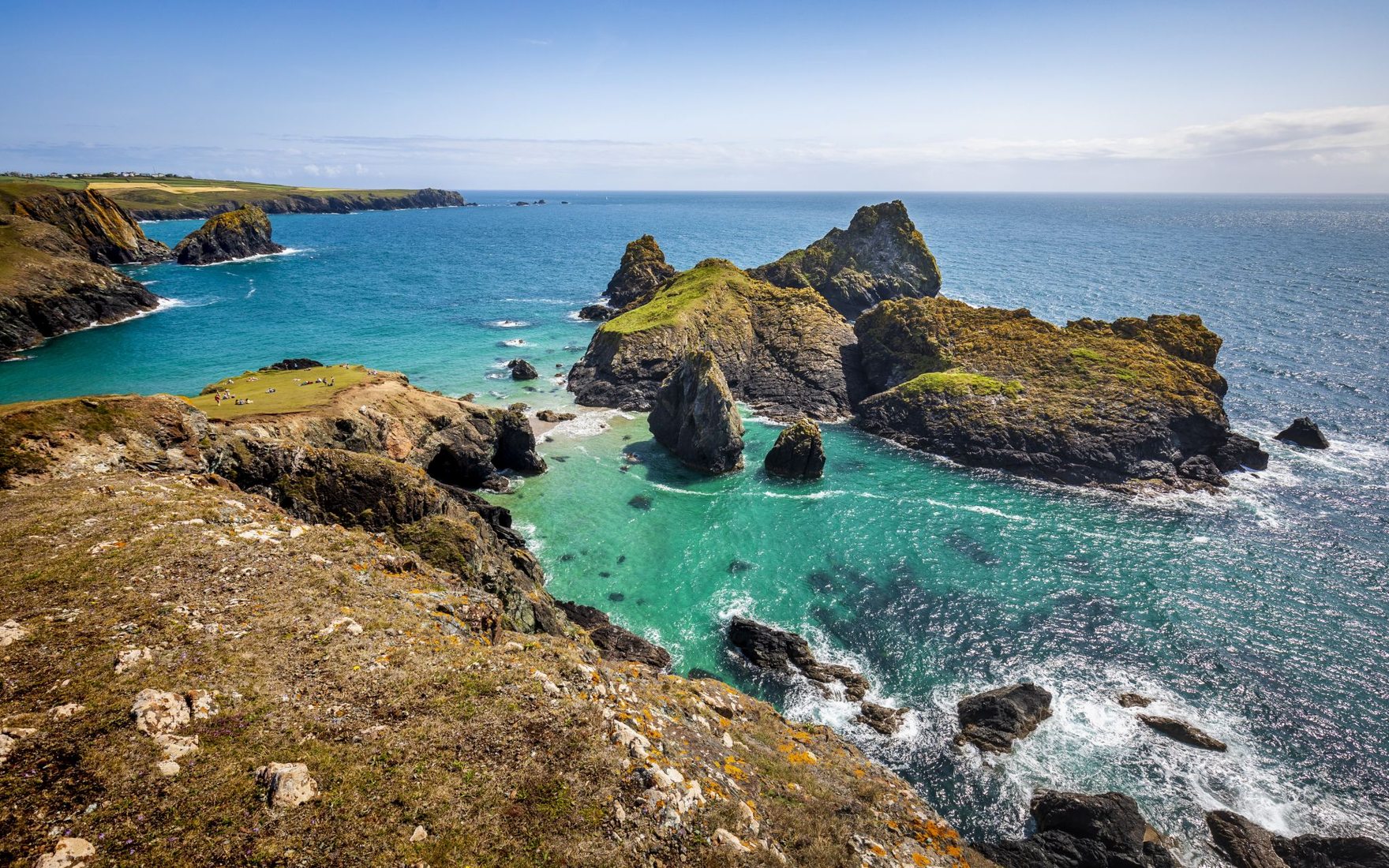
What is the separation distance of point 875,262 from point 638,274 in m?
48.2

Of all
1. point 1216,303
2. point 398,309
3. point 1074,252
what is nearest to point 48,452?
point 398,309

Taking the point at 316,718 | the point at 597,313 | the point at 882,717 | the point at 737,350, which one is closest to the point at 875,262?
the point at 737,350

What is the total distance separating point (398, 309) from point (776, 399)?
274 feet

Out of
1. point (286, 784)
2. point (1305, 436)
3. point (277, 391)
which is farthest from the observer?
point (1305, 436)

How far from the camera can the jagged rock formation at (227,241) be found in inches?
6073

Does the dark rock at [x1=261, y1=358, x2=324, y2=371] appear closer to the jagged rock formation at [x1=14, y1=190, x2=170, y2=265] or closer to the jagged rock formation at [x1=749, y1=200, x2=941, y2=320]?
the jagged rock formation at [x1=749, y1=200, x2=941, y2=320]

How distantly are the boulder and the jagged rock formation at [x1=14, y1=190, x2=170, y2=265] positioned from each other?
16611 centimetres

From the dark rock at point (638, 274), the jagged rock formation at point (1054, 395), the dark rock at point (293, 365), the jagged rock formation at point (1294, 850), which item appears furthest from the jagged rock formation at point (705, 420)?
the dark rock at point (638, 274)

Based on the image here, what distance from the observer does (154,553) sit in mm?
16375

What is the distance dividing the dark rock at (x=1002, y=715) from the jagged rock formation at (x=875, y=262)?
3514 inches

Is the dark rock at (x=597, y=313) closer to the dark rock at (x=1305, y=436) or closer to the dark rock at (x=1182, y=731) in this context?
the dark rock at (x=1305, y=436)

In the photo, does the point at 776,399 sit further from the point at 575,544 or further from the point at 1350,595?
the point at 1350,595

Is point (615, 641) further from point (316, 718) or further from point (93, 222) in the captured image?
point (93, 222)

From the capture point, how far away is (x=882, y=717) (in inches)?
1179
